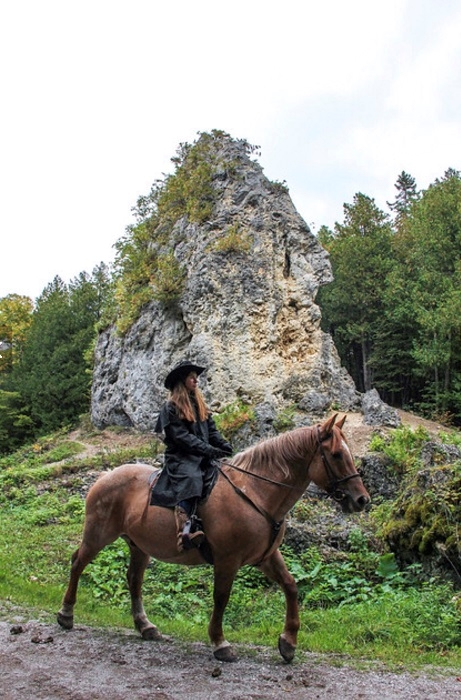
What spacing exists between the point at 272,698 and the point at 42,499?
41.5 feet

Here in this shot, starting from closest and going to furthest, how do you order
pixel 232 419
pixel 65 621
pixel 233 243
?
1. pixel 65 621
2. pixel 232 419
3. pixel 233 243

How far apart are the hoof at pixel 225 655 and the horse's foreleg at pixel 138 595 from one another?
1047 mm

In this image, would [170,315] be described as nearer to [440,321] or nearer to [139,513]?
[440,321]

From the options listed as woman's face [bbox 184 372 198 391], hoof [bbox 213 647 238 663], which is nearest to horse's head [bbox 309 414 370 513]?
woman's face [bbox 184 372 198 391]

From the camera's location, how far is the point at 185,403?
5762mm

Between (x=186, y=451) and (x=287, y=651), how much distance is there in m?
2.19

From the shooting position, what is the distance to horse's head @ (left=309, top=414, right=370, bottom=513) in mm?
5113

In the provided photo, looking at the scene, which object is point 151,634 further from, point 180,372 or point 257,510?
point 180,372

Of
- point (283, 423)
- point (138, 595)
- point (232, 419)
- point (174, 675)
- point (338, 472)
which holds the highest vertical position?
point (338, 472)

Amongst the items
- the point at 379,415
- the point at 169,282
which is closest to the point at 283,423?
the point at 379,415

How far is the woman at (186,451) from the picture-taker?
5328 mm

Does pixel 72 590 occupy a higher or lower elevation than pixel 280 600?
higher

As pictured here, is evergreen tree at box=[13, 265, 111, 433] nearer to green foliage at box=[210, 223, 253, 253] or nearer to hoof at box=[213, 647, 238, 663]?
green foliage at box=[210, 223, 253, 253]

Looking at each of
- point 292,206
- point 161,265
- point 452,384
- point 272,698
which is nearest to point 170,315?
point 161,265
